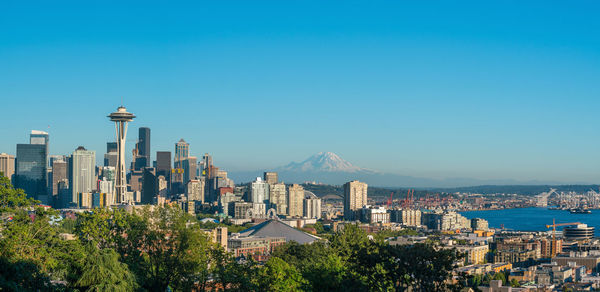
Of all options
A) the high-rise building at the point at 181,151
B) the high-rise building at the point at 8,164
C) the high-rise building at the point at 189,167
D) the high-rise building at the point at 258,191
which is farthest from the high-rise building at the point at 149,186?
the high-rise building at the point at 181,151

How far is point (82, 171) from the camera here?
13412cm

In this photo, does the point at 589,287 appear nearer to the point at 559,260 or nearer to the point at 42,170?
the point at 559,260

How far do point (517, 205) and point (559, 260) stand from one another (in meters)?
156

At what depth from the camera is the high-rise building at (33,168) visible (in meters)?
125

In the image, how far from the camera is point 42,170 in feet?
417

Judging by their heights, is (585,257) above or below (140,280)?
below

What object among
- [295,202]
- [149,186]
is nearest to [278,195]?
[295,202]

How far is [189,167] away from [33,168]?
173ft

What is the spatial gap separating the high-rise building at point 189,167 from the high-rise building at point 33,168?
48.9m

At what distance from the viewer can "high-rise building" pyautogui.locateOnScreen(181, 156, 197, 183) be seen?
17300cm

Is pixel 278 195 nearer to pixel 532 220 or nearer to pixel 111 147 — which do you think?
pixel 532 220

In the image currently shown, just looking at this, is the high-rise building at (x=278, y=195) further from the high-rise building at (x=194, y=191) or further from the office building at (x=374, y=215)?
the office building at (x=374, y=215)

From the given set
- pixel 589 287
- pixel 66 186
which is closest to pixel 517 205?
pixel 66 186

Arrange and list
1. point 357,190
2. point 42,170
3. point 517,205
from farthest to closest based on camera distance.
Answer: point 517,205
point 42,170
point 357,190
